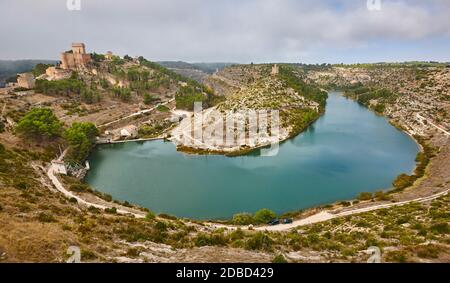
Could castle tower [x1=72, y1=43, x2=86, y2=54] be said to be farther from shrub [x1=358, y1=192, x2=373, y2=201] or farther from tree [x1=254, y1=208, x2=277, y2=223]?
shrub [x1=358, y1=192, x2=373, y2=201]

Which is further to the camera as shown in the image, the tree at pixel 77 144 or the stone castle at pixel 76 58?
the stone castle at pixel 76 58

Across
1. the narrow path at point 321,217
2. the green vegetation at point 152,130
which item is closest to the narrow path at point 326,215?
the narrow path at point 321,217

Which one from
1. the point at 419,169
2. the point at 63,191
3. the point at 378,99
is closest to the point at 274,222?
the point at 63,191

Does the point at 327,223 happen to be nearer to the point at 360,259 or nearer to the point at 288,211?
the point at 288,211

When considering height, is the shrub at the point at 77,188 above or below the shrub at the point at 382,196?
above

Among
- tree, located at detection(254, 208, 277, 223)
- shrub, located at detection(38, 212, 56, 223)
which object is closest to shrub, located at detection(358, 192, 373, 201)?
tree, located at detection(254, 208, 277, 223)

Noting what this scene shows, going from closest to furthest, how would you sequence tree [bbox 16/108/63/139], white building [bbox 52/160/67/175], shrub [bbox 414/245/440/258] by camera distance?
shrub [bbox 414/245/440/258]
white building [bbox 52/160/67/175]
tree [bbox 16/108/63/139]

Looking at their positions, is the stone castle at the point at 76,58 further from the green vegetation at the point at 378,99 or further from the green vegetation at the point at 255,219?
the green vegetation at the point at 378,99
